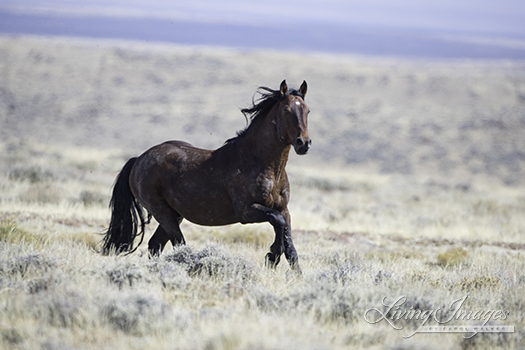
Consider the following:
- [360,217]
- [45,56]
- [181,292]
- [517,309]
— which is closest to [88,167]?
[360,217]

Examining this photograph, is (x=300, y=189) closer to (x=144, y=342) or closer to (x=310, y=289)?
(x=310, y=289)

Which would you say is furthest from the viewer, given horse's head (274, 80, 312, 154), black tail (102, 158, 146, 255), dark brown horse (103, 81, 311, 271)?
black tail (102, 158, 146, 255)

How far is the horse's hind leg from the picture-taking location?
24.3ft

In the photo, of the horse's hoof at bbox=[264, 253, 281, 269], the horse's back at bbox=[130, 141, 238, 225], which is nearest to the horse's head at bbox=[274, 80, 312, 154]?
the horse's back at bbox=[130, 141, 238, 225]

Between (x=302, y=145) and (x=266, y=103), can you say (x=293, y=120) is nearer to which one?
(x=302, y=145)

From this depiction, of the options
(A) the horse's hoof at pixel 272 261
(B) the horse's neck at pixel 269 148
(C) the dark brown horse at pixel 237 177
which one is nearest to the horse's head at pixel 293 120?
(C) the dark brown horse at pixel 237 177

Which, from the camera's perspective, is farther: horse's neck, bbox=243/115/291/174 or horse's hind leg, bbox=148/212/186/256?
horse's hind leg, bbox=148/212/186/256

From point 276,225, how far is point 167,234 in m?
1.95

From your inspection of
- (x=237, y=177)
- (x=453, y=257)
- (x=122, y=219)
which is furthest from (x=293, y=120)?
(x=453, y=257)

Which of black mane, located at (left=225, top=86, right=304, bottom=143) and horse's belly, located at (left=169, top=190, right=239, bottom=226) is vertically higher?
black mane, located at (left=225, top=86, right=304, bottom=143)

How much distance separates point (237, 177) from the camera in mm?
6816

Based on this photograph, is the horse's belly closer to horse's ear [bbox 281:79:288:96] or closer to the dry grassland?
the dry grassland

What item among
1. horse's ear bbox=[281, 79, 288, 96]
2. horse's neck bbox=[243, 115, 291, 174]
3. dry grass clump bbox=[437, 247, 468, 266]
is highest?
horse's ear bbox=[281, 79, 288, 96]

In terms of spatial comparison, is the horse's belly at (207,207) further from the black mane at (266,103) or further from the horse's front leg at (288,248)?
the black mane at (266,103)
